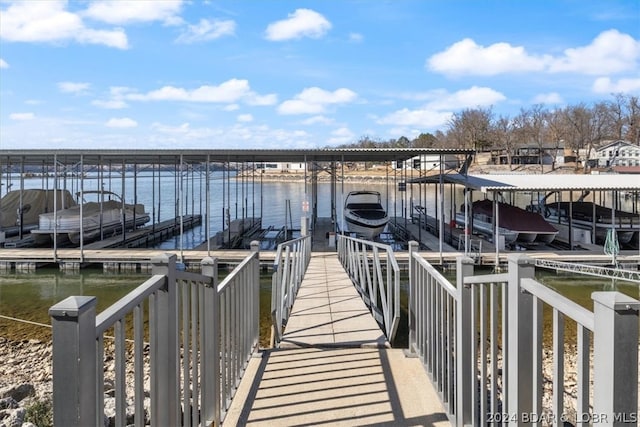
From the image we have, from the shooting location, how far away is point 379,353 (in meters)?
4.45

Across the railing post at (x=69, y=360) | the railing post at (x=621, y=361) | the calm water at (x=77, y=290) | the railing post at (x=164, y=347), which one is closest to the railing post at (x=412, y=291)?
the railing post at (x=164, y=347)

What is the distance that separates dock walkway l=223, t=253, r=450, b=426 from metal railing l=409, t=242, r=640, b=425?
0.23 meters

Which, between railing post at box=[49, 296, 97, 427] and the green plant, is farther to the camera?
the green plant

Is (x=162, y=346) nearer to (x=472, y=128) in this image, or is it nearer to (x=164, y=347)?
(x=164, y=347)

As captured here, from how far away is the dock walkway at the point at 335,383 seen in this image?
3.12 meters

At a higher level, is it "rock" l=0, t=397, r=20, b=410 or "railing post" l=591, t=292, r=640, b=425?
"railing post" l=591, t=292, r=640, b=425

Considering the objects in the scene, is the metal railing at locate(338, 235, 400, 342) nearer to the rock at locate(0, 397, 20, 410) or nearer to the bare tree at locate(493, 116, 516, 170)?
the rock at locate(0, 397, 20, 410)

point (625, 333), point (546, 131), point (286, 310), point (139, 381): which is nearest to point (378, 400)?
point (139, 381)

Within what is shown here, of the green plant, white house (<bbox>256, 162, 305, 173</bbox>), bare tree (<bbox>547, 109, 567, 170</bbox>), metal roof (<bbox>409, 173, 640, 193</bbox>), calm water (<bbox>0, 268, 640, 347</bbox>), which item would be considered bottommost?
calm water (<bbox>0, 268, 640, 347</bbox>)

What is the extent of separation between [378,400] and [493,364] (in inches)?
47.6

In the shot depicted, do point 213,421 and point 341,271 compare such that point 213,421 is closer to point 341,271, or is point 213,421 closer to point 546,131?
point 341,271

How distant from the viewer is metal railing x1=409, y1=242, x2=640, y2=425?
120 cm

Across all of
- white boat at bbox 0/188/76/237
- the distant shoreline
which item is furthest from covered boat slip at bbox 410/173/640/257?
the distant shoreline

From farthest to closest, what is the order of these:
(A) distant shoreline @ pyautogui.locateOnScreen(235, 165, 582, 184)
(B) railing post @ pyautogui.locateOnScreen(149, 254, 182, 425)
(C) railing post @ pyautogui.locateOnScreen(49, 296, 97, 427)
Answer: (A) distant shoreline @ pyautogui.locateOnScreen(235, 165, 582, 184), (B) railing post @ pyautogui.locateOnScreen(149, 254, 182, 425), (C) railing post @ pyautogui.locateOnScreen(49, 296, 97, 427)
